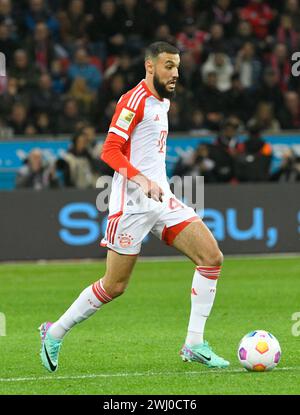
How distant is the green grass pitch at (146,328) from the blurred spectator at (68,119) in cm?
299

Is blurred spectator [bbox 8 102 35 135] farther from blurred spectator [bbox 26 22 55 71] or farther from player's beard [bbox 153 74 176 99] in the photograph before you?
player's beard [bbox 153 74 176 99]

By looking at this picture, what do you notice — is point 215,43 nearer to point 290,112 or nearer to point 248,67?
point 248,67

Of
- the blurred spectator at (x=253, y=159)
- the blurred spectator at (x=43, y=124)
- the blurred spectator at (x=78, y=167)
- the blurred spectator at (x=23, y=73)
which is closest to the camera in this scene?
the blurred spectator at (x=78, y=167)

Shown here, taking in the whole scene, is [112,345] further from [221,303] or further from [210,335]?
[221,303]

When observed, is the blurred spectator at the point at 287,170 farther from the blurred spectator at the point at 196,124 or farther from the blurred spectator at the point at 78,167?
the blurred spectator at the point at 78,167

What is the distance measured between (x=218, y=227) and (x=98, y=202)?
1.94m

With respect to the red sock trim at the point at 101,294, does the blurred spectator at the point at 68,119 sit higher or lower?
lower

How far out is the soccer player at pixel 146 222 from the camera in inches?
337

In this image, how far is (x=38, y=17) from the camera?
21.2 meters

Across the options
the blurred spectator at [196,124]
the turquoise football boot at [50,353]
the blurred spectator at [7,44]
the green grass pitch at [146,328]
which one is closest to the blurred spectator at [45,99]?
the blurred spectator at [7,44]

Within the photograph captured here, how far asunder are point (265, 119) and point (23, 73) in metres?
4.33

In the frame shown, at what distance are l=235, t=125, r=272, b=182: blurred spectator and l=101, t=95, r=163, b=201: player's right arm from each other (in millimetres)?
10414

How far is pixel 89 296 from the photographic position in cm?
862

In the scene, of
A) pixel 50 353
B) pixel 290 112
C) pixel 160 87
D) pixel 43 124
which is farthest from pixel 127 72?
pixel 50 353
